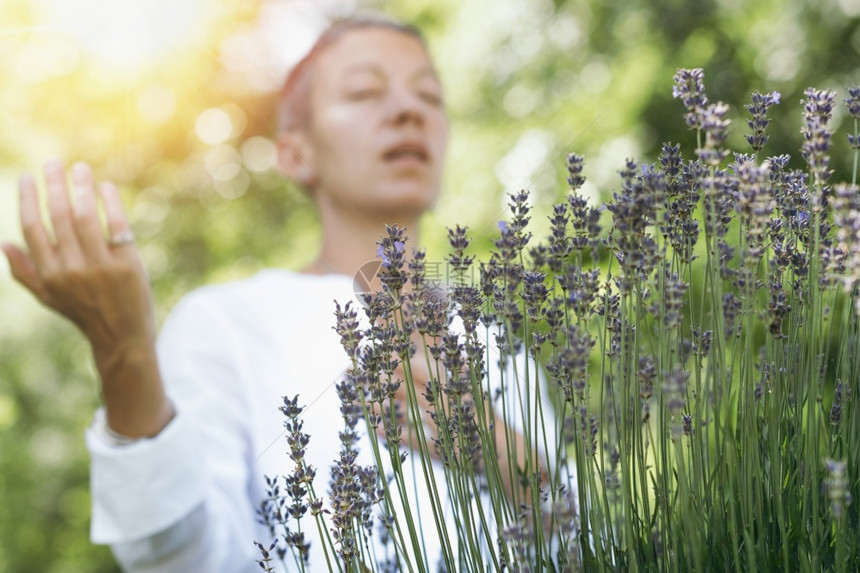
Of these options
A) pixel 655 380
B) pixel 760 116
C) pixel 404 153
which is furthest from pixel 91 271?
pixel 760 116

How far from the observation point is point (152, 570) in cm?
191

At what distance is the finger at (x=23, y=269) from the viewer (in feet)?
4.99

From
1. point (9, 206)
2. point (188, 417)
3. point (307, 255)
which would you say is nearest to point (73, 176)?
point (188, 417)

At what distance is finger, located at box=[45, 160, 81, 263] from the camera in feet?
5.09

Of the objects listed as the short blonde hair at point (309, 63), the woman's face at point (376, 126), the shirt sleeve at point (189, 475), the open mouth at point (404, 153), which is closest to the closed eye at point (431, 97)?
the woman's face at point (376, 126)

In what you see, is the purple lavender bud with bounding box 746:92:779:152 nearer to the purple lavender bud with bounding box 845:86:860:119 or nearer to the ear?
the purple lavender bud with bounding box 845:86:860:119

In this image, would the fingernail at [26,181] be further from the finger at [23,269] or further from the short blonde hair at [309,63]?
the short blonde hair at [309,63]

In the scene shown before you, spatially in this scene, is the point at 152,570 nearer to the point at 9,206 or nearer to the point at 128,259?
the point at 128,259

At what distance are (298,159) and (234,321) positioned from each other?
2.21 feet

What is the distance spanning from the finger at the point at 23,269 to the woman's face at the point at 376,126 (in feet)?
2.66

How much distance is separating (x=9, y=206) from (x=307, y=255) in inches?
95.8

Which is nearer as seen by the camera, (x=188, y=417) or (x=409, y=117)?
(x=188, y=417)

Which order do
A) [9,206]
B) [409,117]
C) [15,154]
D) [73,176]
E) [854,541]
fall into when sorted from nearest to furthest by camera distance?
[854,541] → [73,176] → [409,117] → [9,206] → [15,154]

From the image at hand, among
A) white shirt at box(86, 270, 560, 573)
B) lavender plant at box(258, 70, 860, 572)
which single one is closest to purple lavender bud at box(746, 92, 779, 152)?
lavender plant at box(258, 70, 860, 572)
